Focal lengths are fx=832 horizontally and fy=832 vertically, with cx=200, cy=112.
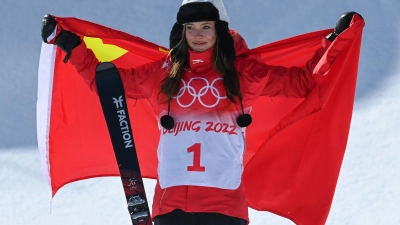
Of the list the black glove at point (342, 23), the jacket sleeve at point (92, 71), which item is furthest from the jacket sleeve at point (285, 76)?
the jacket sleeve at point (92, 71)

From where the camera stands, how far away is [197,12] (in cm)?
319

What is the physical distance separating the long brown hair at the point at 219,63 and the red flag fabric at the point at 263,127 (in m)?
0.24

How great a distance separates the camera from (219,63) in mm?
3188

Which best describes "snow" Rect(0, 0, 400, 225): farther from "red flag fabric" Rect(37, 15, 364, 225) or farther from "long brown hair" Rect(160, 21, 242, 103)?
"long brown hair" Rect(160, 21, 242, 103)

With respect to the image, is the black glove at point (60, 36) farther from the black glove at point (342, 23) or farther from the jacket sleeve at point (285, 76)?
the black glove at point (342, 23)

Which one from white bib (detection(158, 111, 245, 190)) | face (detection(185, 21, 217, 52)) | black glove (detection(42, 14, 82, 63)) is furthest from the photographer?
black glove (detection(42, 14, 82, 63))

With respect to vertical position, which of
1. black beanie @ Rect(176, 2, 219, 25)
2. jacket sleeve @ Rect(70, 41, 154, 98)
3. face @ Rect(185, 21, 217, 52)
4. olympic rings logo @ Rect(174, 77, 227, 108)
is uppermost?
black beanie @ Rect(176, 2, 219, 25)

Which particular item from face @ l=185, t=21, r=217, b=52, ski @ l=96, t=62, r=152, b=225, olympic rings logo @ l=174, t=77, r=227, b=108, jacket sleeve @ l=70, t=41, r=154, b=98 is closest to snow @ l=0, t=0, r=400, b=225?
ski @ l=96, t=62, r=152, b=225

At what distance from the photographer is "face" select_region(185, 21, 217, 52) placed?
10.5 ft

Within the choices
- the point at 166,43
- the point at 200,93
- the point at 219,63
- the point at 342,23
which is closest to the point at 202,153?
the point at 200,93

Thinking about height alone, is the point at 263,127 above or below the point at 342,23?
below

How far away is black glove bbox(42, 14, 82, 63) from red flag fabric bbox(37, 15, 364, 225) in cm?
11

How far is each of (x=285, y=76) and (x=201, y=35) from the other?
0.36 metres

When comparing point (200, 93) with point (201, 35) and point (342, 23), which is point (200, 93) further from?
point (342, 23)
